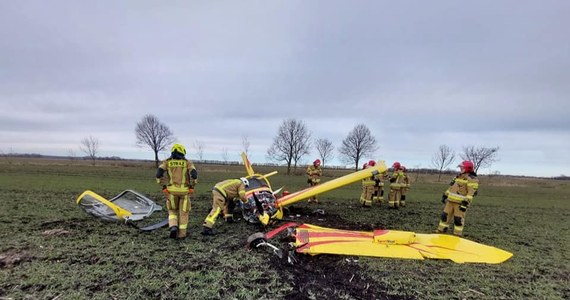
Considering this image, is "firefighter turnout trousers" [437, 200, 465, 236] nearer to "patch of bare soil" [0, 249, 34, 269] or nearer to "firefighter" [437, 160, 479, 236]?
"firefighter" [437, 160, 479, 236]

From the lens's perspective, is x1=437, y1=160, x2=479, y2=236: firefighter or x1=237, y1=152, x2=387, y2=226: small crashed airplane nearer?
x1=437, y1=160, x2=479, y2=236: firefighter

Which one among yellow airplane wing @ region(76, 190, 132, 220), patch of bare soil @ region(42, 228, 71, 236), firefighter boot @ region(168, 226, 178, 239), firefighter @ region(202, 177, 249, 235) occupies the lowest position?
patch of bare soil @ region(42, 228, 71, 236)

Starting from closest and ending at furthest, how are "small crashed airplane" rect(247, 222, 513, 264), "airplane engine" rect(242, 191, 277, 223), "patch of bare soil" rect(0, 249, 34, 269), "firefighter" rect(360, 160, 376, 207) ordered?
"patch of bare soil" rect(0, 249, 34, 269) < "small crashed airplane" rect(247, 222, 513, 264) < "airplane engine" rect(242, 191, 277, 223) < "firefighter" rect(360, 160, 376, 207)

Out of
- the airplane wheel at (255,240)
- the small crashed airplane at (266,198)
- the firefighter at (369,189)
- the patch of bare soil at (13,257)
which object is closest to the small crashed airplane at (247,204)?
the small crashed airplane at (266,198)

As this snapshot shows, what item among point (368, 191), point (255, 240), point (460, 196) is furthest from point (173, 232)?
point (368, 191)

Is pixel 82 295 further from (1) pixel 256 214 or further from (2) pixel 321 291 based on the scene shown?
(1) pixel 256 214

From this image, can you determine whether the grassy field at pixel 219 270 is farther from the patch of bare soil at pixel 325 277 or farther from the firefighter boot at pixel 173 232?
the firefighter boot at pixel 173 232

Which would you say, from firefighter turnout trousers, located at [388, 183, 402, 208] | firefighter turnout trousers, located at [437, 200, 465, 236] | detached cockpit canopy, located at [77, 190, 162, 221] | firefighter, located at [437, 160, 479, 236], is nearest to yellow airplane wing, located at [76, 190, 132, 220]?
detached cockpit canopy, located at [77, 190, 162, 221]

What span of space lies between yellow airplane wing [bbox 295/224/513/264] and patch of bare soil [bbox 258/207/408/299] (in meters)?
0.21

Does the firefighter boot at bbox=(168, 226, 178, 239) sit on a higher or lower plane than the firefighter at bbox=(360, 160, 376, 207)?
lower

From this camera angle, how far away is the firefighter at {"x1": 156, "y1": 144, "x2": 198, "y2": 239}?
721 centimetres

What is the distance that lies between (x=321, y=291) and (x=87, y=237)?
18.6ft

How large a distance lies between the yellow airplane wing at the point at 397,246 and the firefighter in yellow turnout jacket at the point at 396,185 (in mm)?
7140

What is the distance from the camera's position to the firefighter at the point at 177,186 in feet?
23.7
